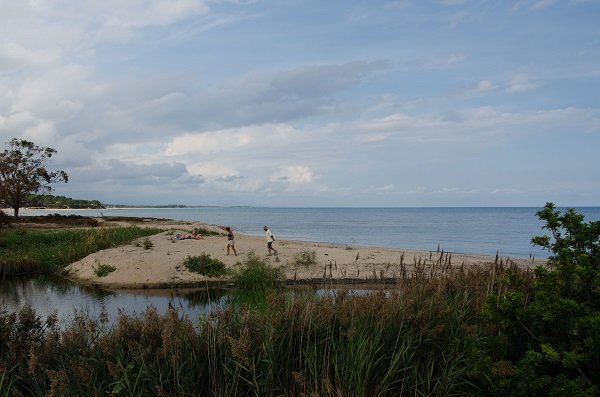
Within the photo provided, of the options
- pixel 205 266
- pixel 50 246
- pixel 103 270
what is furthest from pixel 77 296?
pixel 50 246

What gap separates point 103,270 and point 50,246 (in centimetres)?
856

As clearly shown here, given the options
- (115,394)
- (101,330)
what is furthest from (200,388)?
(101,330)

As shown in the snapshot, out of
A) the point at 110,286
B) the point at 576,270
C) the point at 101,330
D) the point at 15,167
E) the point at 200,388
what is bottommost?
the point at 110,286

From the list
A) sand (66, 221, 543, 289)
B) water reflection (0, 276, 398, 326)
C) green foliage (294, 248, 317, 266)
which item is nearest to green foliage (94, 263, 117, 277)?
sand (66, 221, 543, 289)

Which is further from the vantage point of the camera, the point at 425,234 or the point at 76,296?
the point at 425,234

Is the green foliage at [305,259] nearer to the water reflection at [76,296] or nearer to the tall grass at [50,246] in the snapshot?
the water reflection at [76,296]

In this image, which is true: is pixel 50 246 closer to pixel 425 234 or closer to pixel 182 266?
pixel 182 266

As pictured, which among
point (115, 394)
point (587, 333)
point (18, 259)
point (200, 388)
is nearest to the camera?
point (587, 333)

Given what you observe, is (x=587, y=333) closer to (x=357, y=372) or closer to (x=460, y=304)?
(x=357, y=372)

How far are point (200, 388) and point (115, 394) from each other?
2.76 feet

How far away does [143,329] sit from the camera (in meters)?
5.41

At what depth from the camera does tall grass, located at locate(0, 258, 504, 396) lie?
4.90m

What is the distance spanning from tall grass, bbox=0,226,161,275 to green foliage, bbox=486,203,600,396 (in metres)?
22.6

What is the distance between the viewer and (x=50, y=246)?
28.5 m
